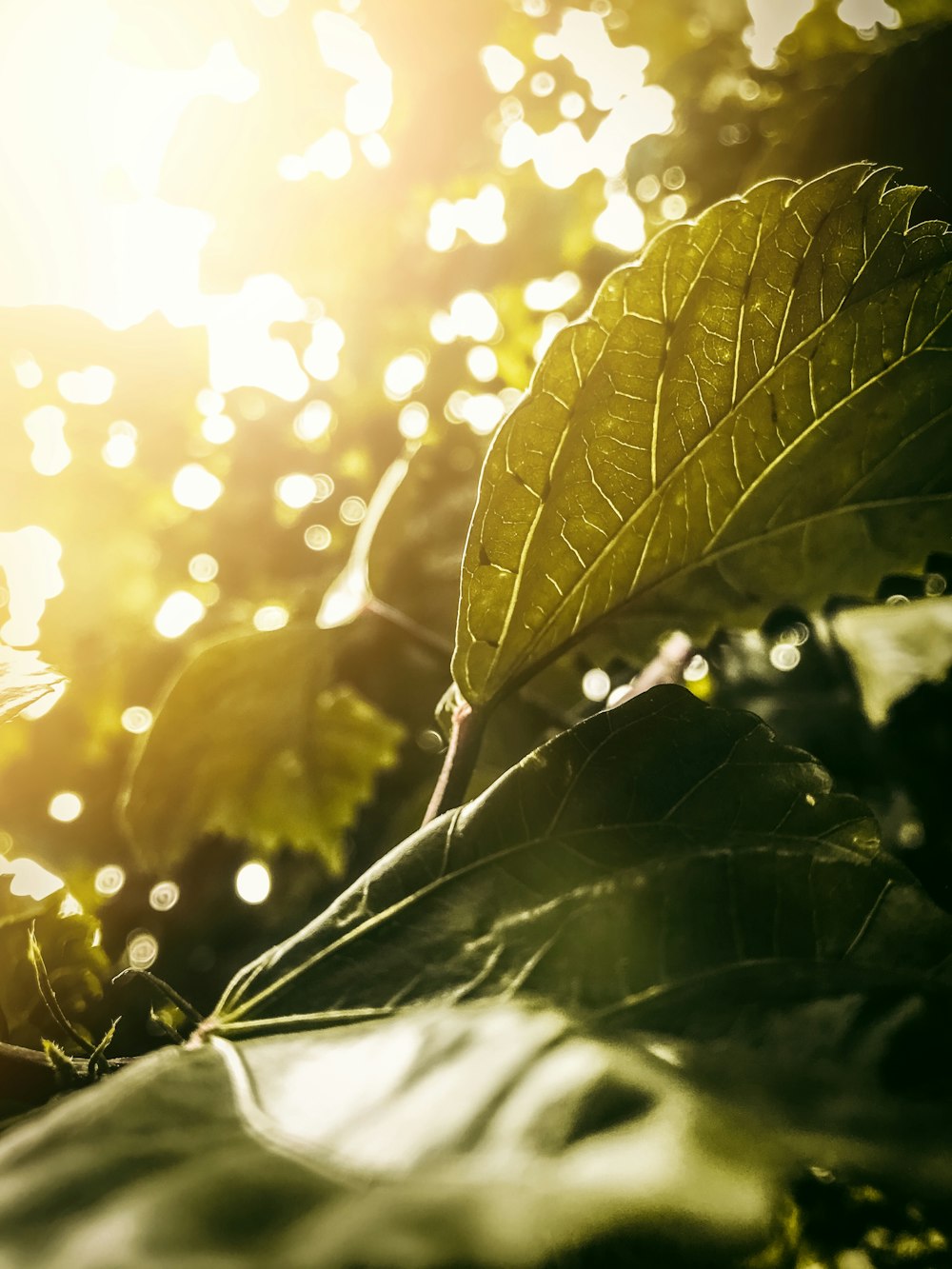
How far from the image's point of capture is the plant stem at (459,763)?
532mm

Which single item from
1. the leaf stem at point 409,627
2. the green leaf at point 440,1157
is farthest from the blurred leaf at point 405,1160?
the leaf stem at point 409,627

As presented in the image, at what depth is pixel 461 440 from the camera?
1.66 meters

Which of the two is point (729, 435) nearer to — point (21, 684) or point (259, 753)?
point (21, 684)

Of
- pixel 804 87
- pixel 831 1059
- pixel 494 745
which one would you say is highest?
pixel 804 87

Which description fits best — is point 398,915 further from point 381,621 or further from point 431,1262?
point 381,621

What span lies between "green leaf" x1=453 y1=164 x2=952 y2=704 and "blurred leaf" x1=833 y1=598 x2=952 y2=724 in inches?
20.3

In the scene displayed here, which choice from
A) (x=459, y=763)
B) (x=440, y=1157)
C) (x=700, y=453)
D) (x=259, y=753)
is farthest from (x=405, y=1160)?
(x=259, y=753)

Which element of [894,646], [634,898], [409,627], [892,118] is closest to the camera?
[634,898]

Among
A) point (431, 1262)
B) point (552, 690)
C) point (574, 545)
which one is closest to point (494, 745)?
point (552, 690)

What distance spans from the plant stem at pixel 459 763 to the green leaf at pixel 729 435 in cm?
2

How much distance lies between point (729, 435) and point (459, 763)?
0.26 meters

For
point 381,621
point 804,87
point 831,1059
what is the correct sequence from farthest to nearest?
1. point 381,621
2. point 804,87
3. point 831,1059

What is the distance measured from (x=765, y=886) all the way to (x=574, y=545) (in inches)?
8.6

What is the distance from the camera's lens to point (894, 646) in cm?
100
